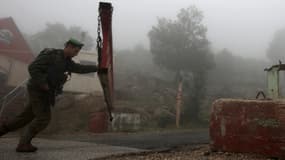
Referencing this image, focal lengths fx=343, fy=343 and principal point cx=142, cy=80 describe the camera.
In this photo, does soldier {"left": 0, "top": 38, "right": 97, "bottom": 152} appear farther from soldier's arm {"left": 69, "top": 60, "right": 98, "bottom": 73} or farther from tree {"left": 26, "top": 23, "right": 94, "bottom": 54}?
tree {"left": 26, "top": 23, "right": 94, "bottom": 54}

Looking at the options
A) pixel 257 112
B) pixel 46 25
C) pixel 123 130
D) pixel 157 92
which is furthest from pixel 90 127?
pixel 46 25

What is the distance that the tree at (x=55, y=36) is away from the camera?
35375 mm

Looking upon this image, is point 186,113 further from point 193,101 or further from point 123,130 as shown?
point 123,130

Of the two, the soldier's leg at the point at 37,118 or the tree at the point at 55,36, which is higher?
the tree at the point at 55,36

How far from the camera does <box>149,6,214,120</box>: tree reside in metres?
25.4

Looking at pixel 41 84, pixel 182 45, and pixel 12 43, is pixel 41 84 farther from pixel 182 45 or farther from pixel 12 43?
pixel 182 45

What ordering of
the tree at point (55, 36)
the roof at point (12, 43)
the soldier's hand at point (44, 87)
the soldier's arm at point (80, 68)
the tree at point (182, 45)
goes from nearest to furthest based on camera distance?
1. the soldier's hand at point (44, 87)
2. the soldier's arm at point (80, 68)
3. the roof at point (12, 43)
4. the tree at point (182, 45)
5. the tree at point (55, 36)

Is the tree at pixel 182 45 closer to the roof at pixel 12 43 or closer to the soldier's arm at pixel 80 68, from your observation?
the roof at pixel 12 43

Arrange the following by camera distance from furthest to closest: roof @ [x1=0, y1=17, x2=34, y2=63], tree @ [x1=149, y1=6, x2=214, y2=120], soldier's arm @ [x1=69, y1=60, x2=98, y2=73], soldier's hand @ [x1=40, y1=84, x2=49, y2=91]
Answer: tree @ [x1=149, y1=6, x2=214, y2=120] < roof @ [x1=0, y1=17, x2=34, y2=63] < soldier's arm @ [x1=69, y1=60, x2=98, y2=73] < soldier's hand @ [x1=40, y1=84, x2=49, y2=91]

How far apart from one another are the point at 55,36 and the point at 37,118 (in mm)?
34964

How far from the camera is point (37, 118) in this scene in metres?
4.16

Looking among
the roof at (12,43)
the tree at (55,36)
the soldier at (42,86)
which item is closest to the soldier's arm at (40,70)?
the soldier at (42,86)

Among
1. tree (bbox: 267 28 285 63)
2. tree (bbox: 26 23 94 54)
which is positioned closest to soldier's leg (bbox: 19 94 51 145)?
tree (bbox: 26 23 94 54)

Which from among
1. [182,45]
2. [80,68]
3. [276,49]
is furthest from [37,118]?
[276,49]
